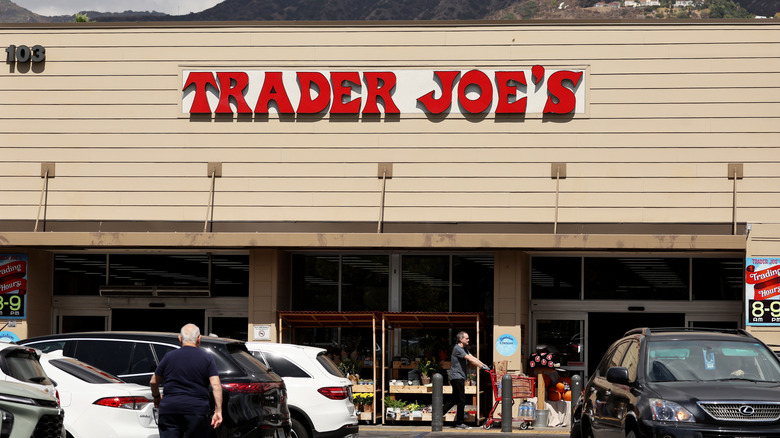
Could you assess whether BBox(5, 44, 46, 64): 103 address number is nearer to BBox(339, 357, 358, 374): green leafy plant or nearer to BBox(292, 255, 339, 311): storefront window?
BBox(292, 255, 339, 311): storefront window

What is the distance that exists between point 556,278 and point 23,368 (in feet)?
46.7

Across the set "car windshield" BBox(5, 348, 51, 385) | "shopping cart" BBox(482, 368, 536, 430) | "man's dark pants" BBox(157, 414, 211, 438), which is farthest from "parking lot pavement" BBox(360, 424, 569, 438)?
"car windshield" BBox(5, 348, 51, 385)

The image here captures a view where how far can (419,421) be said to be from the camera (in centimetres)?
2125

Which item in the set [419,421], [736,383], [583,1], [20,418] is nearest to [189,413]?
[20,418]

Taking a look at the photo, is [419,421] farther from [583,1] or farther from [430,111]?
[583,1]

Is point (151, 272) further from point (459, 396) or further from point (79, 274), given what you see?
point (459, 396)

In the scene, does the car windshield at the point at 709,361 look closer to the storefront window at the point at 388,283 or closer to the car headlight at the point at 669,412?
the car headlight at the point at 669,412

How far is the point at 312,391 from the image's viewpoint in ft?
47.6

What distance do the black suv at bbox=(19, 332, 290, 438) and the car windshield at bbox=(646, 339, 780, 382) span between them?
409 cm

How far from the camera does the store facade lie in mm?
21844

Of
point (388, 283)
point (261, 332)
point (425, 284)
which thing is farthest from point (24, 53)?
point (425, 284)

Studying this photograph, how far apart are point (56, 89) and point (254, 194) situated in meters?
4.85

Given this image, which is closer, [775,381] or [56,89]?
[775,381]

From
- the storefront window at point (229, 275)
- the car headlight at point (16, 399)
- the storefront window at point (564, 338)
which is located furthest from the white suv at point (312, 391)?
the storefront window at point (564, 338)
